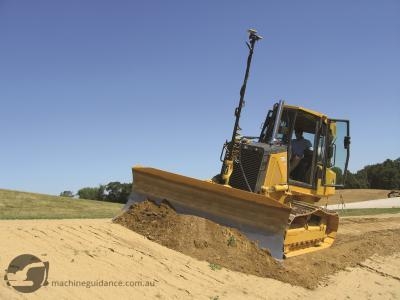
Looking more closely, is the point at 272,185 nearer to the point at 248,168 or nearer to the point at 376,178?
the point at 248,168

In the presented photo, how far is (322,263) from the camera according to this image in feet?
34.7

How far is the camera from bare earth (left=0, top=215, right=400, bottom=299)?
704 centimetres

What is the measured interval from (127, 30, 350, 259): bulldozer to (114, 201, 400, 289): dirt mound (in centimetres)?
17

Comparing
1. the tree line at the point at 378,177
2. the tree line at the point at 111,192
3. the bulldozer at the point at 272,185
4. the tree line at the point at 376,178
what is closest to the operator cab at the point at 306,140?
the bulldozer at the point at 272,185

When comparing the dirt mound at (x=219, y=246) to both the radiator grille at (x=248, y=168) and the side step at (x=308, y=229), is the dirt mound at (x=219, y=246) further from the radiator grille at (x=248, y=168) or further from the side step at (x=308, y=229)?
the radiator grille at (x=248, y=168)

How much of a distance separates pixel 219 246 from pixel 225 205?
0.78 meters

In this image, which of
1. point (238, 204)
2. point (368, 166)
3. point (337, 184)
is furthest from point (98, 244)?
point (368, 166)

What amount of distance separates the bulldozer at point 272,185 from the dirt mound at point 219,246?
0.17 metres

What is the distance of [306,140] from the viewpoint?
39.7 feet

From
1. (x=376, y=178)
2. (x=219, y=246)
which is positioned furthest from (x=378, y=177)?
(x=219, y=246)

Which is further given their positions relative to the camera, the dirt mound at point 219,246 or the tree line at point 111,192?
the tree line at point 111,192

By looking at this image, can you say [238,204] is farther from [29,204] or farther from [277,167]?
[29,204]

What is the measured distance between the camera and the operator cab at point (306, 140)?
11.6m

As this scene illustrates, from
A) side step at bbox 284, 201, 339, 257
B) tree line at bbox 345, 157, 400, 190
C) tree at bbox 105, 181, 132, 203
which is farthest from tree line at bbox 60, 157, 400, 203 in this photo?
side step at bbox 284, 201, 339, 257
